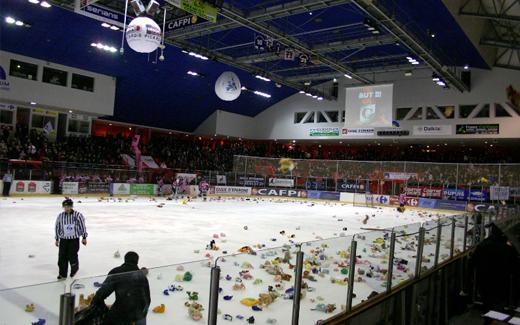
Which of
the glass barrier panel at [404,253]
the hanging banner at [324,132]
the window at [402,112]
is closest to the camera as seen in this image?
the glass barrier panel at [404,253]

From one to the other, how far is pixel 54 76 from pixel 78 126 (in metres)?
5.86

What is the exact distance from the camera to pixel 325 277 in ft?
14.8

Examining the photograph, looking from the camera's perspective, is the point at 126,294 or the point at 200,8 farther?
the point at 200,8

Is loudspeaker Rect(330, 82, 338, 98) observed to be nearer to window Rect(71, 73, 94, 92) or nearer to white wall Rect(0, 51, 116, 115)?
white wall Rect(0, 51, 116, 115)

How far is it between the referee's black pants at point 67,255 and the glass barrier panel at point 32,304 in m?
5.01

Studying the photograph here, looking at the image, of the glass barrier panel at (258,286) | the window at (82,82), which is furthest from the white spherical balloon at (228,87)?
the window at (82,82)

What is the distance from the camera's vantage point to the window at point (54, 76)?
2522 centimetres

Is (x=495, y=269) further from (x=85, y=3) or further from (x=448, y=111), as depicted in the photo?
(x=448, y=111)

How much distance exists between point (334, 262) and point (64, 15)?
20.2 meters

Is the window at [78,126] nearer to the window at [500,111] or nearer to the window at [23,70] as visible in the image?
the window at [23,70]

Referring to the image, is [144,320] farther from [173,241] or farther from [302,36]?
[302,36]

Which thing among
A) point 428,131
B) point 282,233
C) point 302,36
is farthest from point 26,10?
point 428,131

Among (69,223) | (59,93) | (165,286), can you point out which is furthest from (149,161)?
(165,286)

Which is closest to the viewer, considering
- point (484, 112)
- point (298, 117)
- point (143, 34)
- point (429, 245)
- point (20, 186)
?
point (429, 245)
